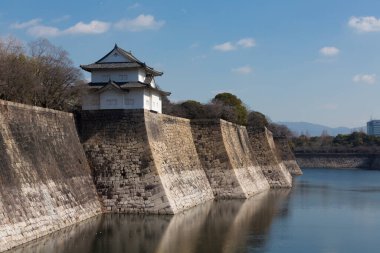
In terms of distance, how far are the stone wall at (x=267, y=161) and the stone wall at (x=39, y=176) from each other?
19.5 metres

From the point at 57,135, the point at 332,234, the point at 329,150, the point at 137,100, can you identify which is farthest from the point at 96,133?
the point at 329,150

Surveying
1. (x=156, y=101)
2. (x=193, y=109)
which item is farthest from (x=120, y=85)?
(x=193, y=109)

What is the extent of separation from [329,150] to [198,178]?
6131 centimetres

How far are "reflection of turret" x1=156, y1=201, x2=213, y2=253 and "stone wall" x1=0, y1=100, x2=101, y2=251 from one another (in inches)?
119

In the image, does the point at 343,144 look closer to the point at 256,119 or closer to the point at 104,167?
the point at 256,119

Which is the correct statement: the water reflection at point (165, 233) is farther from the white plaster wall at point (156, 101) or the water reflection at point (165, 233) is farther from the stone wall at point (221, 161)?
the white plaster wall at point (156, 101)

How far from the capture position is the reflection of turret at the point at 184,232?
14.3 meters

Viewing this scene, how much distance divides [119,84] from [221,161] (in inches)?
257

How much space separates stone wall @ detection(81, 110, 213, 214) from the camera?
19656mm

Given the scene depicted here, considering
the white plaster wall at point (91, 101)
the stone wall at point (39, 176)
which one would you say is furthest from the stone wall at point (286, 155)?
the stone wall at point (39, 176)

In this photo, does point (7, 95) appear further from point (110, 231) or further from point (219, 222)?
point (219, 222)

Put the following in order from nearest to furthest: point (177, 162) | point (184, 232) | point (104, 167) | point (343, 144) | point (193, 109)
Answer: point (184, 232)
point (104, 167)
point (177, 162)
point (193, 109)
point (343, 144)

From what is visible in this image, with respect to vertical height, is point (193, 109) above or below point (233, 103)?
below

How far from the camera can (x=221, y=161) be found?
27391 mm
